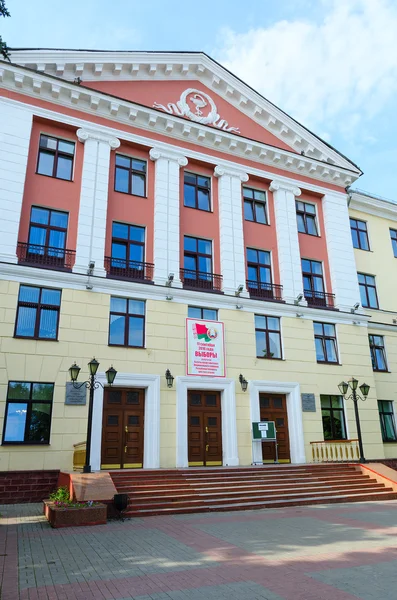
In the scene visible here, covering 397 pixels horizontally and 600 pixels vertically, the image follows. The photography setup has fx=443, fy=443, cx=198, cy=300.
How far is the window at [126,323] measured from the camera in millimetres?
17219

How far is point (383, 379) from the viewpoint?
23156 mm

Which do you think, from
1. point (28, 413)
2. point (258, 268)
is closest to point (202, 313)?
point (258, 268)

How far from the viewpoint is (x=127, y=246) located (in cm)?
1880

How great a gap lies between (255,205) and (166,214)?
542 centimetres

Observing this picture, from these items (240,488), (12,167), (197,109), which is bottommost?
(240,488)

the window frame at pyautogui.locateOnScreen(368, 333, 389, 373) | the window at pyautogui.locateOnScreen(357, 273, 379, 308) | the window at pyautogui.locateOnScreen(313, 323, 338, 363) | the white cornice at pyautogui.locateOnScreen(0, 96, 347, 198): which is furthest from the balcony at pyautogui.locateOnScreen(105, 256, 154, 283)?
the window frame at pyautogui.locateOnScreen(368, 333, 389, 373)

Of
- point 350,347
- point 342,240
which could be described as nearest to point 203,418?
point 350,347

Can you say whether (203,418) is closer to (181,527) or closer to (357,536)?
A: (181,527)

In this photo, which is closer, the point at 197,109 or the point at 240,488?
the point at 240,488

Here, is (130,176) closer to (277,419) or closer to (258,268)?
(258,268)

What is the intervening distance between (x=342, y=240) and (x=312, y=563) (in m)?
19.2

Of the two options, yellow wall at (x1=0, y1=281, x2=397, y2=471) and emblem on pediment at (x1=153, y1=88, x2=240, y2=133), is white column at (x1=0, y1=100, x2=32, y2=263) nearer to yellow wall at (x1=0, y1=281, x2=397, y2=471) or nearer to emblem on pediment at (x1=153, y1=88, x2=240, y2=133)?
yellow wall at (x1=0, y1=281, x2=397, y2=471)

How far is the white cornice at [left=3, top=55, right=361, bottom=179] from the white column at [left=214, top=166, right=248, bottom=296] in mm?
4005

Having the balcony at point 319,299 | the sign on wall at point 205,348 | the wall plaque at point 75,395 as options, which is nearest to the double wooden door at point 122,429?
the wall plaque at point 75,395
